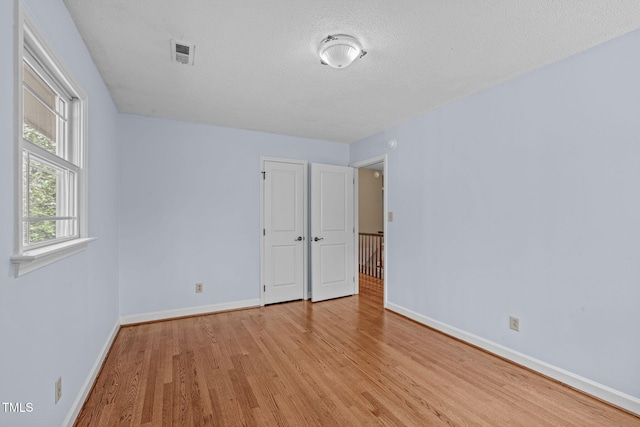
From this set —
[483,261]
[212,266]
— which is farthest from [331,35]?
[212,266]

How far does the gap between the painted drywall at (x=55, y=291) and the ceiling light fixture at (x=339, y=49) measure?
1.56m

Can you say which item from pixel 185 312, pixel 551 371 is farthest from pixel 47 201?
pixel 551 371

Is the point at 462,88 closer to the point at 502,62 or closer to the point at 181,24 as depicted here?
the point at 502,62

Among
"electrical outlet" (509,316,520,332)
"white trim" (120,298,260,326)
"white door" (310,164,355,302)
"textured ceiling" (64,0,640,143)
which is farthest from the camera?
"white door" (310,164,355,302)

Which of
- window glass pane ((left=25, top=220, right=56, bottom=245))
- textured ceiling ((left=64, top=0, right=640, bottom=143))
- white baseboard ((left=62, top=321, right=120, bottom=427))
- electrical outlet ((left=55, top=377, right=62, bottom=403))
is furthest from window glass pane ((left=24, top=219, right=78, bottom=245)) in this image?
textured ceiling ((left=64, top=0, right=640, bottom=143))

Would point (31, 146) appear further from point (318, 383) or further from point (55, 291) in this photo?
point (318, 383)

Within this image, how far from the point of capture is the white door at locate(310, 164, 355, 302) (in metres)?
4.51

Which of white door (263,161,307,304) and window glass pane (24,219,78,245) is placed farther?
white door (263,161,307,304)

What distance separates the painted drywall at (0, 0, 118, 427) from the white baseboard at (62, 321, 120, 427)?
0.16 feet

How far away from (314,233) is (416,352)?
223cm

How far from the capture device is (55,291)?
5.06ft

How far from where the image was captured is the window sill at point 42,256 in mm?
1158

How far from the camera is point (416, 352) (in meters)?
2.79

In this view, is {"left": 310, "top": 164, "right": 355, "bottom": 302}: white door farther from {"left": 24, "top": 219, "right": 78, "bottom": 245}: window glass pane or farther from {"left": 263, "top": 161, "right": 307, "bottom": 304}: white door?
{"left": 24, "top": 219, "right": 78, "bottom": 245}: window glass pane
